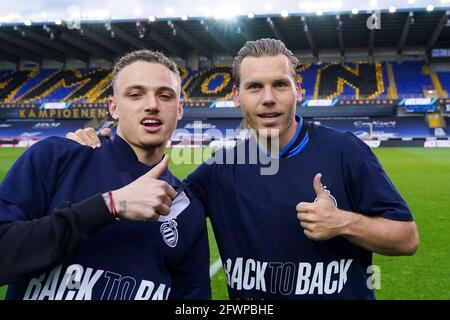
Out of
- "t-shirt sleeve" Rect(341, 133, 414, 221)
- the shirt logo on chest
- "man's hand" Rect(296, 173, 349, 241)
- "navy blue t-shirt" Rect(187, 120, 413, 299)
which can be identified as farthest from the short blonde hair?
the shirt logo on chest

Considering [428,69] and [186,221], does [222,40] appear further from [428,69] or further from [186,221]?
[186,221]

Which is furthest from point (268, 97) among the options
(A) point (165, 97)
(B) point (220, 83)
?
(B) point (220, 83)

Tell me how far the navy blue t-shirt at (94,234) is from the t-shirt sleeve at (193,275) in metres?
0.03

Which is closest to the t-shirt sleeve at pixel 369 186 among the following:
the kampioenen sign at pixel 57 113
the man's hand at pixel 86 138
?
the man's hand at pixel 86 138

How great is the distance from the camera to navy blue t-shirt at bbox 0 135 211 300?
204cm

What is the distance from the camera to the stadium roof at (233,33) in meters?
33.8

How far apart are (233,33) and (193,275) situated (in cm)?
3648

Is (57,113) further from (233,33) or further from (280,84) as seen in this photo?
(280,84)

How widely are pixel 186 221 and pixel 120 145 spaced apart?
1.81 ft

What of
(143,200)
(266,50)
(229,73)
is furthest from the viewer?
(229,73)

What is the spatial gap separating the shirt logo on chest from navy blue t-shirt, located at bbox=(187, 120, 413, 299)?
408 mm

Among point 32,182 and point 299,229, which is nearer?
point 32,182

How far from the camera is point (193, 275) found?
→ 2459mm

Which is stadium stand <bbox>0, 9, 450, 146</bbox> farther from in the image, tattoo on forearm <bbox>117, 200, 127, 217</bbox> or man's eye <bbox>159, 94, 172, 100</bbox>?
tattoo on forearm <bbox>117, 200, 127, 217</bbox>
